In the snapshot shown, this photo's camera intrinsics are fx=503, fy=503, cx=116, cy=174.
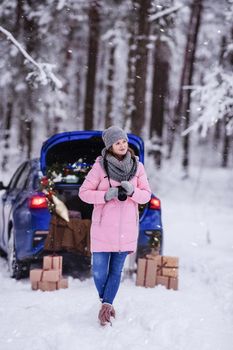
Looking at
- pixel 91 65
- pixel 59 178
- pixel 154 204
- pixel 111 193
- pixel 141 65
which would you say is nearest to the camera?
pixel 111 193

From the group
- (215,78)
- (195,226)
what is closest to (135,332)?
(215,78)

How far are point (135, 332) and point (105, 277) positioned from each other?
69 centimetres

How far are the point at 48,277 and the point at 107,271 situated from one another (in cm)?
136

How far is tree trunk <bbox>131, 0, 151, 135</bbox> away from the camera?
14.1 meters

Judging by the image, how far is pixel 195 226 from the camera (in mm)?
13500

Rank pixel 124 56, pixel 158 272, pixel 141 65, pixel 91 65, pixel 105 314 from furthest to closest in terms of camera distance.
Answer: pixel 124 56 → pixel 91 65 → pixel 141 65 → pixel 158 272 → pixel 105 314

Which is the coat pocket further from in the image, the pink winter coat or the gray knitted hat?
the gray knitted hat

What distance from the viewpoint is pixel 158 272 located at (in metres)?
6.83

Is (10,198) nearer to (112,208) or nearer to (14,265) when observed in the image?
(14,265)

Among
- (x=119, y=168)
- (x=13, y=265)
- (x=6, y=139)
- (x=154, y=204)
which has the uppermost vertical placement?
(x=119, y=168)

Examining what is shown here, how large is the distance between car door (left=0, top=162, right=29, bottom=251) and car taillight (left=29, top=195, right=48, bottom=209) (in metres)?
0.72

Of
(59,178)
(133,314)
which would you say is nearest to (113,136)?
(133,314)

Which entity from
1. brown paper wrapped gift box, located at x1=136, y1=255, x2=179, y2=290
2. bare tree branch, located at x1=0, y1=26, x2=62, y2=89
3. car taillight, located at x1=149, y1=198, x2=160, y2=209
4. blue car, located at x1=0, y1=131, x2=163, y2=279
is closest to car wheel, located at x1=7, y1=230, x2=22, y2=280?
blue car, located at x1=0, y1=131, x2=163, y2=279

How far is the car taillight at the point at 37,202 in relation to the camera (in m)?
6.84
